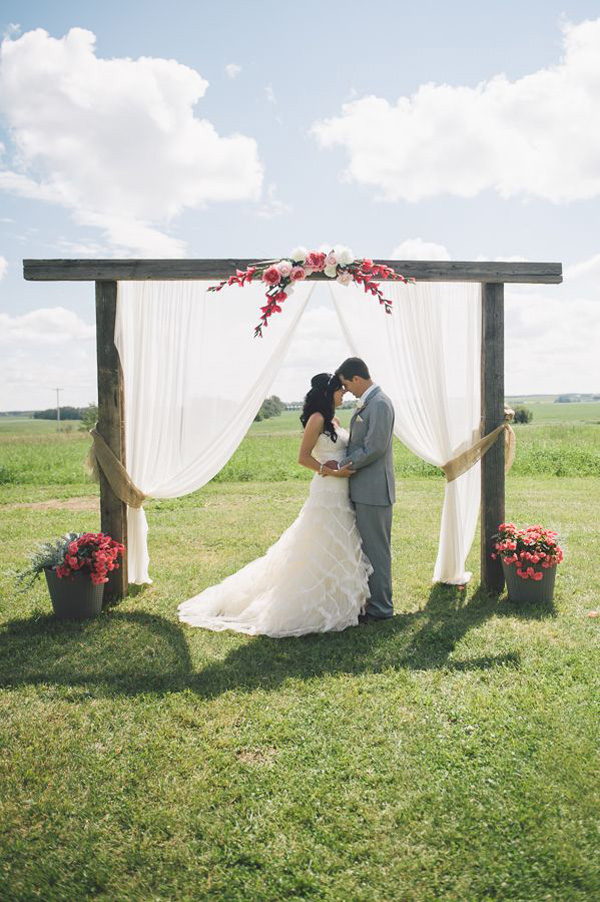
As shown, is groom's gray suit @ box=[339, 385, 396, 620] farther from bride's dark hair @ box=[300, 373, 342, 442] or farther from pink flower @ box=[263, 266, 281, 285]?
pink flower @ box=[263, 266, 281, 285]

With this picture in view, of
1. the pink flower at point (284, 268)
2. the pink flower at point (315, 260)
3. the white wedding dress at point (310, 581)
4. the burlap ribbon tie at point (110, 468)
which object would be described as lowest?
the white wedding dress at point (310, 581)

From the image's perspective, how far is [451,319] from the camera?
6121 millimetres

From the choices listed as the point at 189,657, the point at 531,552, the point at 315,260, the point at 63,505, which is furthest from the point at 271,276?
the point at 63,505

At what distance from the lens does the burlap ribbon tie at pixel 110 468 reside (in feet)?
18.9

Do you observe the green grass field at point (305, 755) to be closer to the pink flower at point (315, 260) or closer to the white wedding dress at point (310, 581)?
the white wedding dress at point (310, 581)

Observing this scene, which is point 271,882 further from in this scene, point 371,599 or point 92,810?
point 371,599

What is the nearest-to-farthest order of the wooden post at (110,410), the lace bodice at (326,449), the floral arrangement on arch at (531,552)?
1. the lace bodice at (326,449)
2. the floral arrangement on arch at (531,552)
3. the wooden post at (110,410)

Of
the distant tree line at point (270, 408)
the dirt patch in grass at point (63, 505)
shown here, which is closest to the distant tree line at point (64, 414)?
the distant tree line at point (270, 408)

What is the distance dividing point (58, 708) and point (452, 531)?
3802 mm

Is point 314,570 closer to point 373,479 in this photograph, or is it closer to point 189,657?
point 373,479

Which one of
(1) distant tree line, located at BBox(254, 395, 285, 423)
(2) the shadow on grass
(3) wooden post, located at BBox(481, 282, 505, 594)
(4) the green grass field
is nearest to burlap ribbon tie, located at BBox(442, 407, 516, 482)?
(3) wooden post, located at BBox(481, 282, 505, 594)

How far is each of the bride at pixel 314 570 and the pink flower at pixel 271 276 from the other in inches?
34.0

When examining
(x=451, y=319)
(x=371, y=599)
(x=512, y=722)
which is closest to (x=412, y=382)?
(x=451, y=319)

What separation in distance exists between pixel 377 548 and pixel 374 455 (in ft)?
2.56
